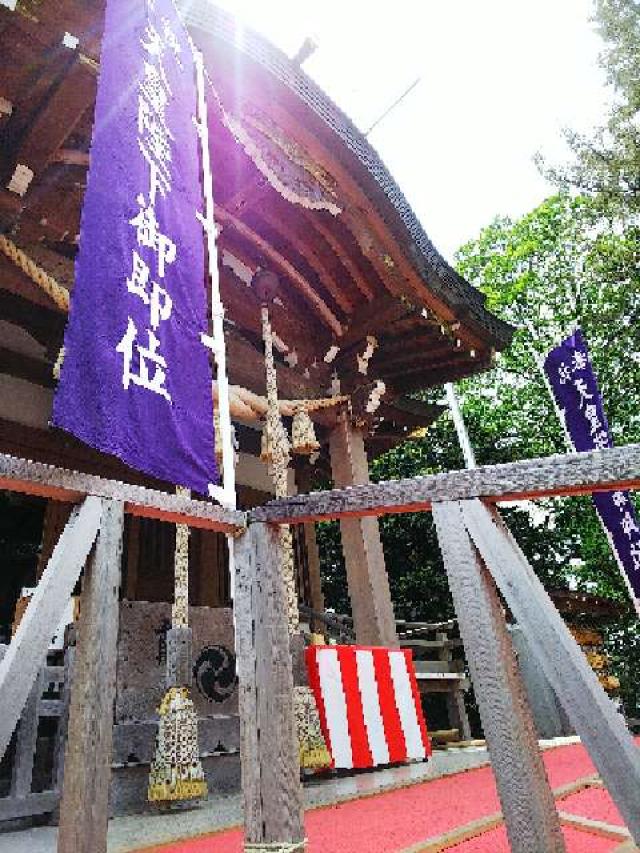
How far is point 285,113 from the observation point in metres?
4.86

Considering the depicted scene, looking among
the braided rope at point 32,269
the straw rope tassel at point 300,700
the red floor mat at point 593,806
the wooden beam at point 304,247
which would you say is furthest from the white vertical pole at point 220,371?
the red floor mat at point 593,806

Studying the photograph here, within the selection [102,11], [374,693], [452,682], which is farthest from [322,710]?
[102,11]

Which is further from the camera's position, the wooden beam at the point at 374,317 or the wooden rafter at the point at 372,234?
the wooden beam at the point at 374,317

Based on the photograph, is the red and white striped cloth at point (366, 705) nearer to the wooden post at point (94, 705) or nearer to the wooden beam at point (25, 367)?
the wooden post at point (94, 705)

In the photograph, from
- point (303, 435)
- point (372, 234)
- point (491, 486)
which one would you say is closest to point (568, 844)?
point (491, 486)

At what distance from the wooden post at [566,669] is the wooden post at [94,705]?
4.25ft

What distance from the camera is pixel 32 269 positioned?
4418 mm

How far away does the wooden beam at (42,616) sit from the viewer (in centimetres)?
154

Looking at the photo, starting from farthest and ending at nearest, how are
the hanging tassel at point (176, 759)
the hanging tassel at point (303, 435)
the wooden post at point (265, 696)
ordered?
the hanging tassel at point (303, 435) → the hanging tassel at point (176, 759) → the wooden post at point (265, 696)

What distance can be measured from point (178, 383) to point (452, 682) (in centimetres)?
830

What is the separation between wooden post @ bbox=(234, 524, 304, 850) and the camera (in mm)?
2059

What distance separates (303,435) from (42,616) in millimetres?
4198

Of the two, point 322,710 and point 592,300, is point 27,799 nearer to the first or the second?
point 322,710

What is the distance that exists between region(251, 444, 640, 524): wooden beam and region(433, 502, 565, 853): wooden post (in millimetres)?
106
